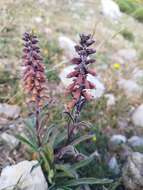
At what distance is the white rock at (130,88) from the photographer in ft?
19.1

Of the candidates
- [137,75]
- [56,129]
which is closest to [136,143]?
[56,129]

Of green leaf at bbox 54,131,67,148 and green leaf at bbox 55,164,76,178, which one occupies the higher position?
green leaf at bbox 54,131,67,148

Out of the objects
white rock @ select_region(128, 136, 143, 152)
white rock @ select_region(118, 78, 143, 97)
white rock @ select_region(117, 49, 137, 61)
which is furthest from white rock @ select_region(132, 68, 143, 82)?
white rock @ select_region(128, 136, 143, 152)

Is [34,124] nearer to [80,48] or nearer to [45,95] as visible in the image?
[45,95]

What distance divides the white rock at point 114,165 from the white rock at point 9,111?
112cm

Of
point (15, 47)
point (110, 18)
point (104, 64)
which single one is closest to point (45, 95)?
point (15, 47)

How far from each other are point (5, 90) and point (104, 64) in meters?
1.81

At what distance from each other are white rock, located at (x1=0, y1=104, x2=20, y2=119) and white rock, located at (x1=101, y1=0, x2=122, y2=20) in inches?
164

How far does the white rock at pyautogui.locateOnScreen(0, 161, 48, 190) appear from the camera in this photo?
12.1 feet

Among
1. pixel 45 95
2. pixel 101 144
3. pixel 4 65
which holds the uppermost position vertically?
pixel 4 65

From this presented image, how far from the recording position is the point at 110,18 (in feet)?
27.4

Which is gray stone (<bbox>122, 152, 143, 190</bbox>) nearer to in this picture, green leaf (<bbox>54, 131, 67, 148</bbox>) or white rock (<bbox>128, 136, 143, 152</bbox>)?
white rock (<bbox>128, 136, 143, 152</bbox>)

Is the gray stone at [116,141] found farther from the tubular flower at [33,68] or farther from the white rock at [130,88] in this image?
the tubular flower at [33,68]

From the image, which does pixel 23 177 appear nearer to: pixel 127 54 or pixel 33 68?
pixel 33 68
